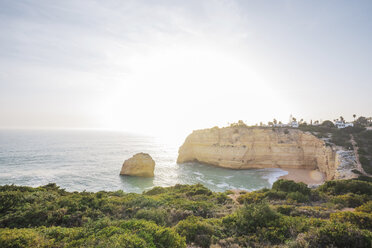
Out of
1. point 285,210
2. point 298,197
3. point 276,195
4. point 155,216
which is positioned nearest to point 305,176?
point 276,195

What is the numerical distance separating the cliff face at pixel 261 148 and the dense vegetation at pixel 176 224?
73.8ft

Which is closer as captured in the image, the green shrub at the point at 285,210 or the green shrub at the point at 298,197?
the green shrub at the point at 285,210

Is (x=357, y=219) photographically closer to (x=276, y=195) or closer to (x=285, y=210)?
(x=285, y=210)

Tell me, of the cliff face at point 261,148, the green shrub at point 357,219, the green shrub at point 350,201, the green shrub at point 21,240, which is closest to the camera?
the green shrub at point 21,240

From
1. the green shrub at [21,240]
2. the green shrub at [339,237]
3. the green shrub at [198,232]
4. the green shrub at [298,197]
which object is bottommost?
the green shrub at [298,197]

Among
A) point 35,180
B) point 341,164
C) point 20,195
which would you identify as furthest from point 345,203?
point 35,180

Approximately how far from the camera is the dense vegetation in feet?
15.4

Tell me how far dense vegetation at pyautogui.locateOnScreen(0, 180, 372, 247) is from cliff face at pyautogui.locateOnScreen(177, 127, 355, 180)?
73.8ft

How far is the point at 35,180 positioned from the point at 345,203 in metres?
34.0

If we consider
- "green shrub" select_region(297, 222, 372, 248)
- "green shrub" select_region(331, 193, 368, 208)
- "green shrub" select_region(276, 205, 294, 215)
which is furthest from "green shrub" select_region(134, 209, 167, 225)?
"green shrub" select_region(331, 193, 368, 208)

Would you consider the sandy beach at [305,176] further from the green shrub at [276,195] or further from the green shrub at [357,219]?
the green shrub at [357,219]

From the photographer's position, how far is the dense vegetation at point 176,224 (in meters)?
4.71

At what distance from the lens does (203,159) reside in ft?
124

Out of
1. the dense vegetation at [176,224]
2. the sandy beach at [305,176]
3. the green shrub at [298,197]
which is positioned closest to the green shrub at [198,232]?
the dense vegetation at [176,224]
